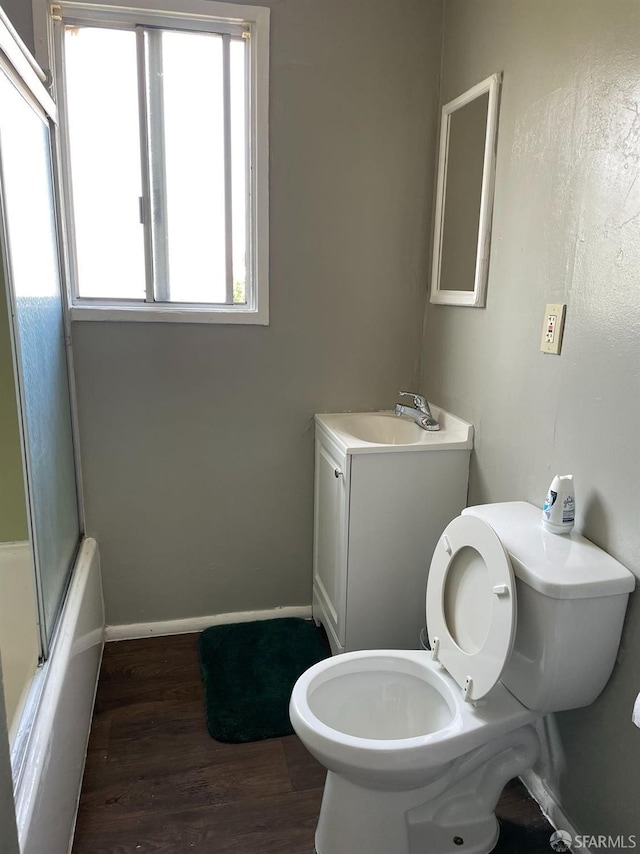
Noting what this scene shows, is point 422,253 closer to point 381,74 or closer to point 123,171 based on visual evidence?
point 381,74

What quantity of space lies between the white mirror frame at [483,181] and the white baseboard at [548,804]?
1379mm

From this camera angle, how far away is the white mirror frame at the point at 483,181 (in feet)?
5.85

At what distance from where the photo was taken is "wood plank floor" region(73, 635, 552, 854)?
151 cm

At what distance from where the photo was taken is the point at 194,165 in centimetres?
213

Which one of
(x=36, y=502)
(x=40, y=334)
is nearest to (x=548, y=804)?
(x=36, y=502)

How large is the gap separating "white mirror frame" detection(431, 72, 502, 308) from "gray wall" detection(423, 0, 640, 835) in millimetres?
34

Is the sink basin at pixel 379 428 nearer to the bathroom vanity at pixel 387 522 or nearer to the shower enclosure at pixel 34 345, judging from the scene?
the bathroom vanity at pixel 387 522

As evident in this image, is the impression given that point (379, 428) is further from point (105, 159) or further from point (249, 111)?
point (105, 159)

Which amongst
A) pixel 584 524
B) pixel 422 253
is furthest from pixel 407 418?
pixel 584 524

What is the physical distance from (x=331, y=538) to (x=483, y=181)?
4.21 ft

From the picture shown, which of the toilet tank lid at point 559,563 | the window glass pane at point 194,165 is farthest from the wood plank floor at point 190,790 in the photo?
the window glass pane at point 194,165

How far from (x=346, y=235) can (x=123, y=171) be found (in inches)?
31.9

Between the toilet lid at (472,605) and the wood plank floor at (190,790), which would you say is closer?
the toilet lid at (472,605)

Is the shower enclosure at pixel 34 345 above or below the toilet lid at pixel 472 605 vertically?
above
